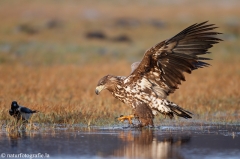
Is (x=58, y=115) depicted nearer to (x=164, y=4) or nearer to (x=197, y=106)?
(x=197, y=106)

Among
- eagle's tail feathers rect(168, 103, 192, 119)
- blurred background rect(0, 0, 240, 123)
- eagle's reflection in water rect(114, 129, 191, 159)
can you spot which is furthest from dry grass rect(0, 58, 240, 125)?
eagle's reflection in water rect(114, 129, 191, 159)

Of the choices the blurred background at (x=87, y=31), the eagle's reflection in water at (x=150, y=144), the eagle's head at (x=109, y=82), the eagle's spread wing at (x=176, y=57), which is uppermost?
the blurred background at (x=87, y=31)

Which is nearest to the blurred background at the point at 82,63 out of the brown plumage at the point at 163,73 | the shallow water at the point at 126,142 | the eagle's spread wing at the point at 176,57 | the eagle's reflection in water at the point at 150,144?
the brown plumage at the point at 163,73

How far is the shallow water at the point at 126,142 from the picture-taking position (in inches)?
285

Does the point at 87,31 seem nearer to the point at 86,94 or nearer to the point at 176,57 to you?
the point at 86,94

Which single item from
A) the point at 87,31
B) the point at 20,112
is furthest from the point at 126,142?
the point at 87,31

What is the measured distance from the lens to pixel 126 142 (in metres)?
8.16

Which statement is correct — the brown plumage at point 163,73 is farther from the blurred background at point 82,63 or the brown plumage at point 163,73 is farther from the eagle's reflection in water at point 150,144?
the blurred background at point 82,63

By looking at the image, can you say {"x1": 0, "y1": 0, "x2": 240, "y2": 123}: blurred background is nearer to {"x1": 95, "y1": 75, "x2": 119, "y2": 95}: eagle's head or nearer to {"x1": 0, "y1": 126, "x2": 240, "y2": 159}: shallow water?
{"x1": 95, "y1": 75, "x2": 119, "y2": 95}: eagle's head

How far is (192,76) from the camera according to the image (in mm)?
19047

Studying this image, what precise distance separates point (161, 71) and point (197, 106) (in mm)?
3178

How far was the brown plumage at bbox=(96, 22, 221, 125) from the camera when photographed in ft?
31.1

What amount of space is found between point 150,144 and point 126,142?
1.21 ft

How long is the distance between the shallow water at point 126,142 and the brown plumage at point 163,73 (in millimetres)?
426
